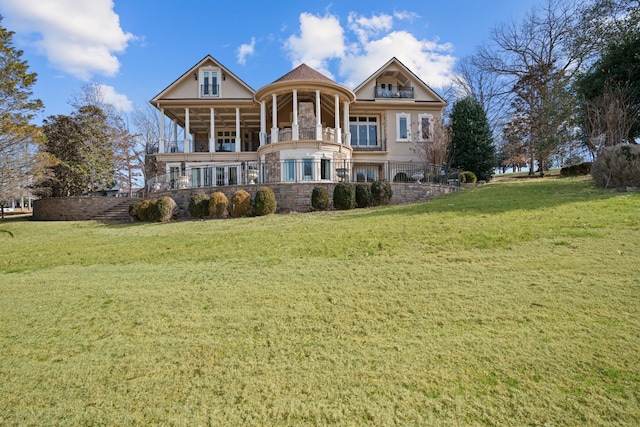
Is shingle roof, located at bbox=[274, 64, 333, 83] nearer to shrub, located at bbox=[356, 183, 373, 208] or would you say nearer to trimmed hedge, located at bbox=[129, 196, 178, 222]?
shrub, located at bbox=[356, 183, 373, 208]

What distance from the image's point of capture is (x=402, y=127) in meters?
24.2

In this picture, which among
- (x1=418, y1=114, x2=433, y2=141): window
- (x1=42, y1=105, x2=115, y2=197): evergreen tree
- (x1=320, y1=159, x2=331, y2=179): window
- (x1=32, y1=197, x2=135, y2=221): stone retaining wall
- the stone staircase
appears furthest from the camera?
(x1=418, y1=114, x2=433, y2=141): window

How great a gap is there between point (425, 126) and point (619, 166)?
12.8m

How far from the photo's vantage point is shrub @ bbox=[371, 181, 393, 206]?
14680mm

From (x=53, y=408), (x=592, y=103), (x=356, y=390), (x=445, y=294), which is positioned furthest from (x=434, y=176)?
(x=53, y=408)

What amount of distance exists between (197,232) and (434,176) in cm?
1185

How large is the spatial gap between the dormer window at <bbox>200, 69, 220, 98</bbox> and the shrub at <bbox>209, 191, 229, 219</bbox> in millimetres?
11929

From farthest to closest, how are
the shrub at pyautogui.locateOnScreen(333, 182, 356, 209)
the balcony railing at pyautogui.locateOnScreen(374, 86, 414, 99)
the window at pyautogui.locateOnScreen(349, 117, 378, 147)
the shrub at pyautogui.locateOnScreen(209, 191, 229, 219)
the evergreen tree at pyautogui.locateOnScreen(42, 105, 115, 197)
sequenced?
the window at pyautogui.locateOnScreen(349, 117, 378, 147) → the balcony railing at pyautogui.locateOnScreen(374, 86, 414, 99) → the evergreen tree at pyautogui.locateOnScreen(42, 105, 115, 197) → the shrub at pyautogui.locateOnScreen(209, 191, 229, 219) → the shrub at pyautogui.locateOnScreen(333, 182, 356, 209)

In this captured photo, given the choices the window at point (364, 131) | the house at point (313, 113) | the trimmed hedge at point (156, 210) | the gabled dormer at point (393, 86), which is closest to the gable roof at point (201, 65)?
the house at point (313, 113)

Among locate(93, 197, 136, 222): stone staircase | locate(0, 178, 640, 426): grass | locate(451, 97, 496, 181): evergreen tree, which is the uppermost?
locate(451, 97, 496, 181): evergreen tree

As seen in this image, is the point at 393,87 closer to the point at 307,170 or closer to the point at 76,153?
the point at 307,170

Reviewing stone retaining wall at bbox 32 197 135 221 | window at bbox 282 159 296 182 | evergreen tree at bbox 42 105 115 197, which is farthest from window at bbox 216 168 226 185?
evergreen tree at bbox 42 105 115 197

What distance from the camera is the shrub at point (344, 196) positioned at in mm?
14055

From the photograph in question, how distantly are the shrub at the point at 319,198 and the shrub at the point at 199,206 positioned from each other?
4.46m
